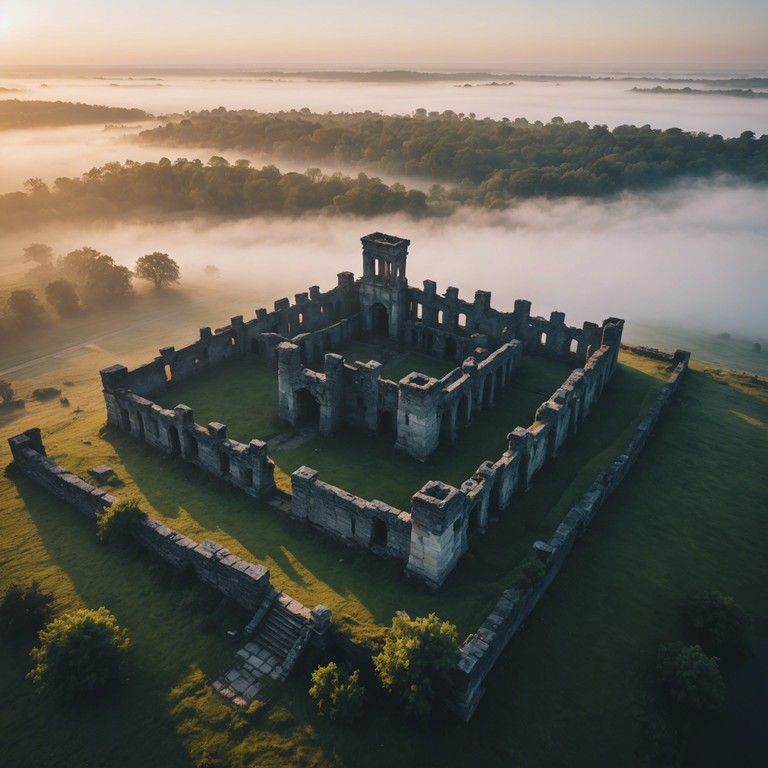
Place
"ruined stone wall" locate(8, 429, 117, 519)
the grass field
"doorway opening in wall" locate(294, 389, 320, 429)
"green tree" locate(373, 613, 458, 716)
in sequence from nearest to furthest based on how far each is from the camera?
the grass field < "green tree" locate(373, 613, 458, 716) < "ruined stone wall" locate(8, 429, 117, 519) < "doorway opening in wall" locate(294, 389, 320, 429)

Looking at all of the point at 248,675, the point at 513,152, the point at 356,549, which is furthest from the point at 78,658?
the point at 513,152

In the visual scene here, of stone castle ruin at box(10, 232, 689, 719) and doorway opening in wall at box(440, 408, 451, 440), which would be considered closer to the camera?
stone castle ruin at box(10, 232, 689, 719)

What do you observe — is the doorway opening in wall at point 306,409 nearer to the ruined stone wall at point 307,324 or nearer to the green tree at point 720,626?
the ruined stone wall at point 307,324

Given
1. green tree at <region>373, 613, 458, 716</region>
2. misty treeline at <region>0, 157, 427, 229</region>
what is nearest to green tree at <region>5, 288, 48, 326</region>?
misty treeline at <region>0, 157, 427, 229</region>

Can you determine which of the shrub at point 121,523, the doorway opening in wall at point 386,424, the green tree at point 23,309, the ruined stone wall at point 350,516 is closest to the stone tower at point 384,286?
the doorway opening in wall at point 386,424

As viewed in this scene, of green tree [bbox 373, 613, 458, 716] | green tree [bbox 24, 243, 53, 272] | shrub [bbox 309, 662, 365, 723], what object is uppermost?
green tree [bbox 373, 613, 458, 716]

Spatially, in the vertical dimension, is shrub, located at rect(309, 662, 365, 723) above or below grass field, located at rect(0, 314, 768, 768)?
above

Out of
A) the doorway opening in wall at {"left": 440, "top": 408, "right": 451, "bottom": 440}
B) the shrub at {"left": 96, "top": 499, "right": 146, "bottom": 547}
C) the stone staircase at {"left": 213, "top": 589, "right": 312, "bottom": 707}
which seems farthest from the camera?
the doorway opening in wall at {"left": 440, "top": 408, "right": 451, "bottom": 440}

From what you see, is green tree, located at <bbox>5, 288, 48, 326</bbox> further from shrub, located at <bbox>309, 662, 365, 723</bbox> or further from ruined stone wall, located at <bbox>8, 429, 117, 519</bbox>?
shrub, located at <bbox>309, 662, 365, 723</bbox>
